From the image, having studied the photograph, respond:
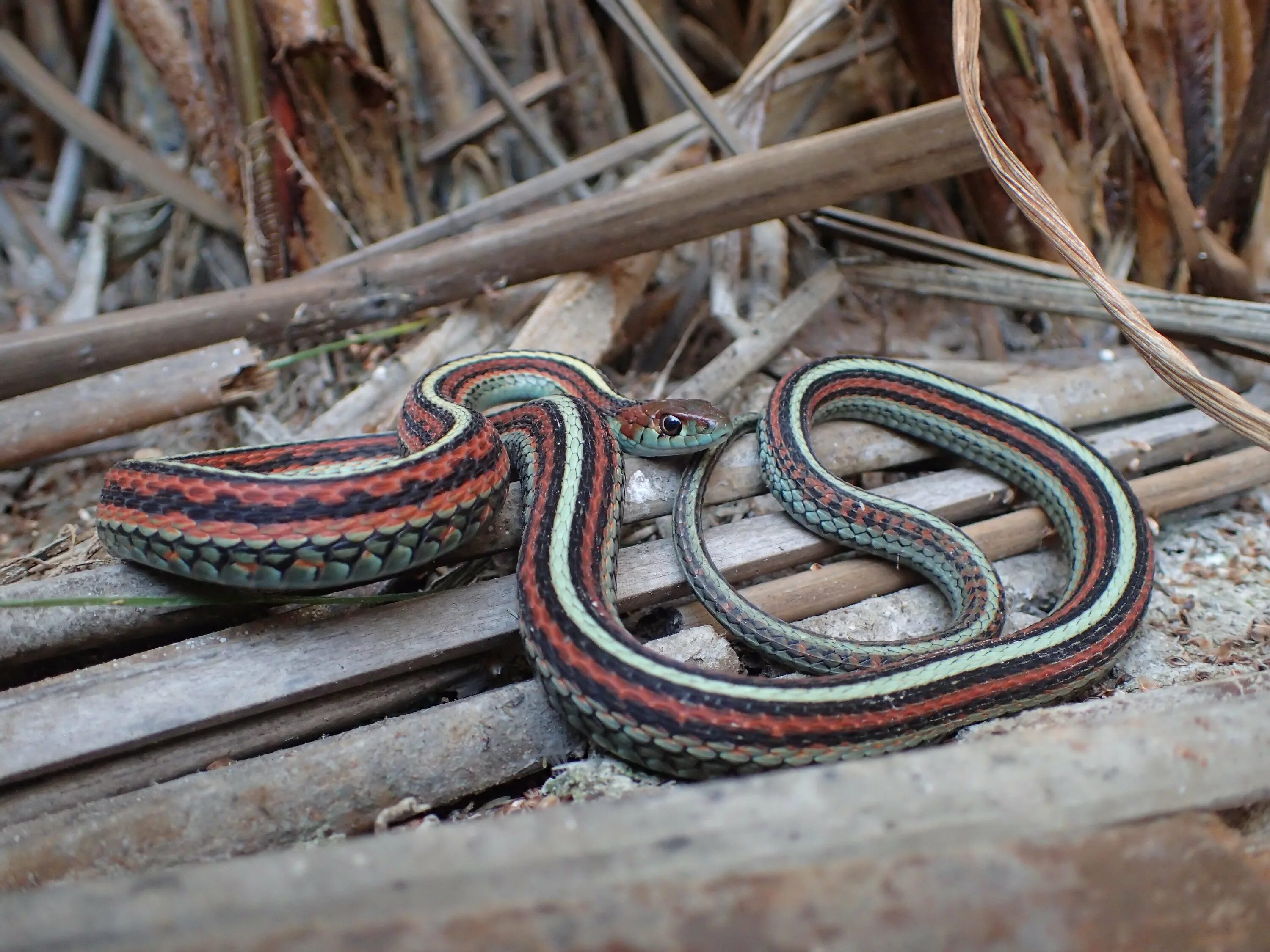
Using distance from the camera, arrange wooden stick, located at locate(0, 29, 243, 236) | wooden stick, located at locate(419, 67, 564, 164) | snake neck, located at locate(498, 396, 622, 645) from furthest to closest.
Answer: wooden stick, located at locate(0, 29, 243, 236), wooden stick, located at locate(419, 67, 564, 164), snake neck, located at locate(498, 396, 622, 645)

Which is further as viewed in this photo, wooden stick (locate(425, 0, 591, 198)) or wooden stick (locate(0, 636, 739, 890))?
wooden stick (locate(425, 0, 591, 198))

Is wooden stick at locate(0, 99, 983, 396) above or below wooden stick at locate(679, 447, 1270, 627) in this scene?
above

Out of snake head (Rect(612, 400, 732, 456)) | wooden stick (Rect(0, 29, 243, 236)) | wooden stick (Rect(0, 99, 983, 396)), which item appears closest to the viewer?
snake head (Rect(612, 400, 732, 456))

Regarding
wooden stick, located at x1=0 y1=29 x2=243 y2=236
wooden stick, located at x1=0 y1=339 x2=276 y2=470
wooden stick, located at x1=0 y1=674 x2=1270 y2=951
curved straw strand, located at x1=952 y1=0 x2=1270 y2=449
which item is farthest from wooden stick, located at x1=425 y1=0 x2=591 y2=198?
wooden stick, located at x1=0 y1=674 x2=1270 y2=951

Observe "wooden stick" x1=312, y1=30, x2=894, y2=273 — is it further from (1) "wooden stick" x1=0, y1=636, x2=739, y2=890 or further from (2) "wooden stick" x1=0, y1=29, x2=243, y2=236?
(1) "wooden stick" x1=0, y1=636, x2=739, y2=890

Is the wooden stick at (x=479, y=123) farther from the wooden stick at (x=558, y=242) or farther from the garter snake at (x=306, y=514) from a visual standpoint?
the garter snake at (x=306, y=514)

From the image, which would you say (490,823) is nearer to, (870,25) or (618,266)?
(618,266)

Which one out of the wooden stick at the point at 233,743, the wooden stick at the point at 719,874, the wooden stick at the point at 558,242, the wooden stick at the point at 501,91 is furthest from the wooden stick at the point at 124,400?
the wooden stick at the point at 719,874

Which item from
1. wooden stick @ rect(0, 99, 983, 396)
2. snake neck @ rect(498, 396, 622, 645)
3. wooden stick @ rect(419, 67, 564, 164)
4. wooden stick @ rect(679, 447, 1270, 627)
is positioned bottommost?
wooden stick @ rect(679, 447, 1270, 627)
